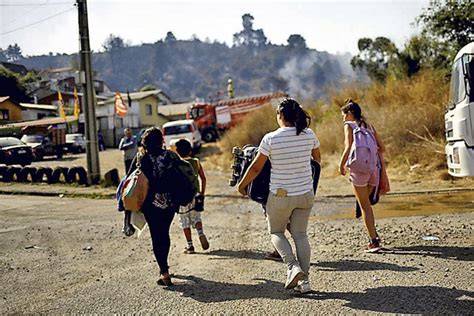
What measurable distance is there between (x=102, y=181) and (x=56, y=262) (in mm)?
9768

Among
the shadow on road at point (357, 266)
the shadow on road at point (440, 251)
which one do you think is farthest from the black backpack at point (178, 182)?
the shadow on road at point (440, 251)

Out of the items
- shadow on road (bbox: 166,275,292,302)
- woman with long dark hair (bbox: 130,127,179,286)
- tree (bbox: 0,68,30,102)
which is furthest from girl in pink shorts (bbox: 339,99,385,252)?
tree (bbox: 0,68,30,102)

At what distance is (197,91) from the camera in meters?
179

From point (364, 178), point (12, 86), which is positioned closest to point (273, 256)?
point (364, 178)

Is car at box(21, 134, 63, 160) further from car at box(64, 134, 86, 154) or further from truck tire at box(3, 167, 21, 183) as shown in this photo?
truck tire at box(3, 167, 21, 183)

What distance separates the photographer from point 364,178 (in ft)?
21.9

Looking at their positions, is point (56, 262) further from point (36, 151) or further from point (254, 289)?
point (36, 151)

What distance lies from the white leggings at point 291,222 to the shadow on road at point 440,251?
1865 mm

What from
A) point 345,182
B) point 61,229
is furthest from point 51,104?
point 345,182

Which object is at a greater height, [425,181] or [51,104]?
[51,104]

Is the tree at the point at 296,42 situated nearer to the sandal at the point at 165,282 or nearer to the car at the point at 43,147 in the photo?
the car at the point at 43,147

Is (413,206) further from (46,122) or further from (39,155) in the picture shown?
(39,155)

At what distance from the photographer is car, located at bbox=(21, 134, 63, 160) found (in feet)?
60.4

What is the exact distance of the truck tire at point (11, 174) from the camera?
18.0 m
